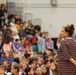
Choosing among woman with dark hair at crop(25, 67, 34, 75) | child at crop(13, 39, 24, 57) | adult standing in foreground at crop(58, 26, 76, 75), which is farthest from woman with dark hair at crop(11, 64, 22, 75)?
child at crop(13, 39, 24, 57)

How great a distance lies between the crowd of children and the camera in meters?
7.18

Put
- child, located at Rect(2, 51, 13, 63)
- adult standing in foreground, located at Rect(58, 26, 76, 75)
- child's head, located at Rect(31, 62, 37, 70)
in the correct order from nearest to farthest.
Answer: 1. adult standing in foreground, located at Rect(58, 26, 76, 75)
2. child's head, located at Rect(31, 62, 37, 70)
3. child, located at Rect(2, 51, 13, 63)

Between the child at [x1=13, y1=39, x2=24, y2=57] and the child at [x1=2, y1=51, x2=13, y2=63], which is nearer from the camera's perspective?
the child at [x1=2, y1=51, x2=13, y2=63]

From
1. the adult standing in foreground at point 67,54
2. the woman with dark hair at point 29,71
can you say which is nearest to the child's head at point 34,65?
the woman with dark hair at point 29,71

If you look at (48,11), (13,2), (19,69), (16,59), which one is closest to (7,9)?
(13,2)

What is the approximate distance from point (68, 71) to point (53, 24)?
9814 millimetres

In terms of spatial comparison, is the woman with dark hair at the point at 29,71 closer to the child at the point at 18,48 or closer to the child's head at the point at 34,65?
the child's head at the point at 34,65

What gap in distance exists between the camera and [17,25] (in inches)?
492

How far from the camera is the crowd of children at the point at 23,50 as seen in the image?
23.6ft

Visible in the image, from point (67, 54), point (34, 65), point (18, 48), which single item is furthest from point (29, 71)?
point (18, 48)

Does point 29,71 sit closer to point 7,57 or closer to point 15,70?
point 15,70

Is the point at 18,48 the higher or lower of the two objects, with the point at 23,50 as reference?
higher

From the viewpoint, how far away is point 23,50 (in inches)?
405

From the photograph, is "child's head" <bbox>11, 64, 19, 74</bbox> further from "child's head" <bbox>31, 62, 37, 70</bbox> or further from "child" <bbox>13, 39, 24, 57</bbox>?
"child" <bbox>13, 39, 24, 57</bbox>
